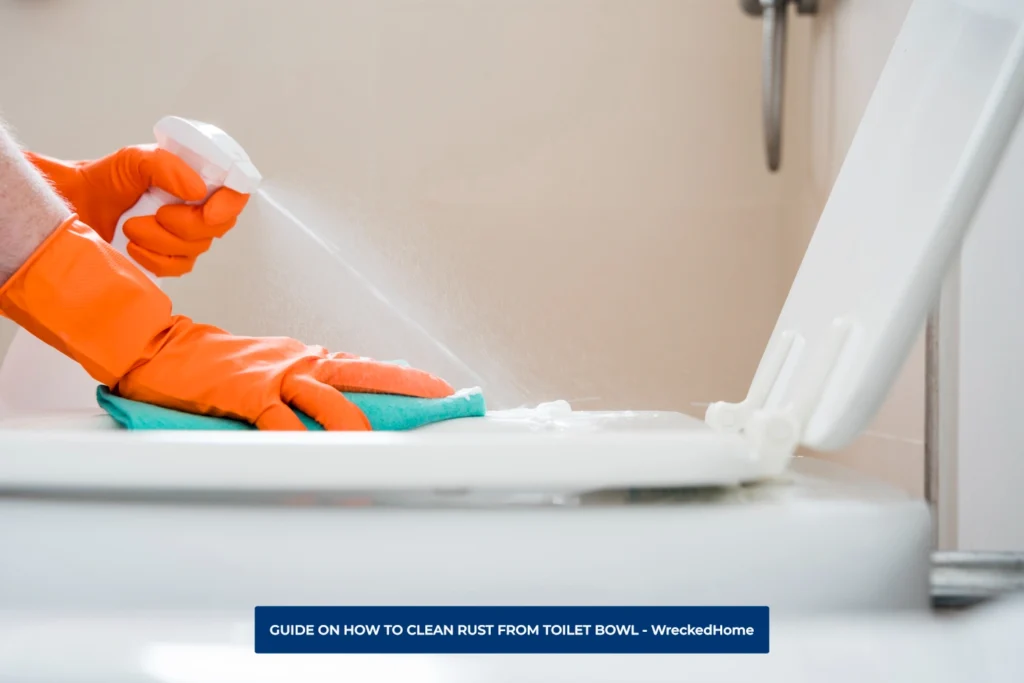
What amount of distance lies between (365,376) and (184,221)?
0.30 metres

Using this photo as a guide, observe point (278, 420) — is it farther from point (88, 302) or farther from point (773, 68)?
point (773, 68)

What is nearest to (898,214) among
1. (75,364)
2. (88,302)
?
(88,302)

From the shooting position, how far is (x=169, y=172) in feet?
2.30

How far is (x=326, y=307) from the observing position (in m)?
1.46

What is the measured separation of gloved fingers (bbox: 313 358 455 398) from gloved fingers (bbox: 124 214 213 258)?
11.1 inches

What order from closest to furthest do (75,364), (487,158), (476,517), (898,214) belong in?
(476,517), (898,214), (75,364), (487,158)

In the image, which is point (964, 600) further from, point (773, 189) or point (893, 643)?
point (773, 189)

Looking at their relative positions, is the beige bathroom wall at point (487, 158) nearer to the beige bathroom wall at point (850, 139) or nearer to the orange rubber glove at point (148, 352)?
the beige bathroom wall at point (850, 139)

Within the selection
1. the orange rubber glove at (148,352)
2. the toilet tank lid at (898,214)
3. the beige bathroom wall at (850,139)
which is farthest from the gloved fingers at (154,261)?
the beige bathroom wall at (850,139)

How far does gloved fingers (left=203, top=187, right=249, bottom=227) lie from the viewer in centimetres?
72

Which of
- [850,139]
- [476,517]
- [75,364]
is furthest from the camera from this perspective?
[850,139]

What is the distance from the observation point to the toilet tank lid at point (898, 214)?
38 centimetres

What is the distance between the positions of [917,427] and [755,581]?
681mm

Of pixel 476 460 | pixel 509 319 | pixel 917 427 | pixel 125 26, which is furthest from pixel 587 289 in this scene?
pixel 476 460
